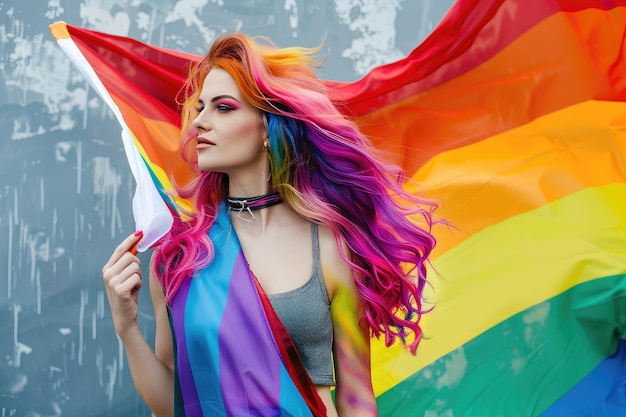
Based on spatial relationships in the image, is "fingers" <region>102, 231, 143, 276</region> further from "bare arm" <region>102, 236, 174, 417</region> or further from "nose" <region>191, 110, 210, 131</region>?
"nose" <region>191, 110, 210, 131</region>

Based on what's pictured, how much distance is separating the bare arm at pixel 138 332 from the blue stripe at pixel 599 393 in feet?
3.63

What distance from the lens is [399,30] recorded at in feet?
9.82

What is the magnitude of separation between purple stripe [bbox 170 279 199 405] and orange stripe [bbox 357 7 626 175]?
95 centimetres

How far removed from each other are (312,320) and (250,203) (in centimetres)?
34

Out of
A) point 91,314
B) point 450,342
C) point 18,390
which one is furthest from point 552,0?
point 18,390

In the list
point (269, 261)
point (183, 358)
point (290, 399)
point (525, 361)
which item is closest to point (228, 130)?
point (269, 261)

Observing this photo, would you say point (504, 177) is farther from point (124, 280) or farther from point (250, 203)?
point (124, 280)

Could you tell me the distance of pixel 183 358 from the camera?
6.44 ft

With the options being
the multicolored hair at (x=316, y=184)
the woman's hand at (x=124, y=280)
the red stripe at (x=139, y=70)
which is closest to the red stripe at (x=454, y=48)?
the multicolored hair at (x=316, y=184)

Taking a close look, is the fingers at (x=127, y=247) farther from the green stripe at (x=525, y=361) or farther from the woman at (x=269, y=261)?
the green stripe at (x=525, y=361)

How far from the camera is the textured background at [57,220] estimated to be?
8.89ft

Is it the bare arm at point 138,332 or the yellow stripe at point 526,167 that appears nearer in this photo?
the bare arm at point 138,332

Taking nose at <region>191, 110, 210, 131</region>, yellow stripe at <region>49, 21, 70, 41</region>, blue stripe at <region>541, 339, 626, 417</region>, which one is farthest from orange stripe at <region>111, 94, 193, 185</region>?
blue stripe at <region>541, 339, 626, 417</region>

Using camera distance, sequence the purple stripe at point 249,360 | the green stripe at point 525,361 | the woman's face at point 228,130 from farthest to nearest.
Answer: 1. the green stripe at point 525,361
2. the woman's face at point 228,130
3. the purple stripe at point 249,360
